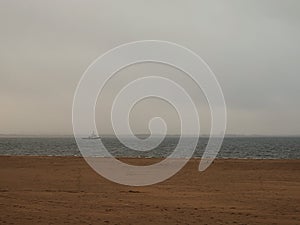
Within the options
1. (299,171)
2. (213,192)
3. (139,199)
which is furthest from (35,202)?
(299,171)

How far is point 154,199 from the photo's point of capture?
685 inches

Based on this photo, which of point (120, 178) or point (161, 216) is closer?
point (161, 216)

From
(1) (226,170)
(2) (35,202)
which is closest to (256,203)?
(2) (35,202)

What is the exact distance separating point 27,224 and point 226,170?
64.5 ft

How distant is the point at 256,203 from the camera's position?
1662 cm

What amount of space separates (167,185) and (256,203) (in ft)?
21.1

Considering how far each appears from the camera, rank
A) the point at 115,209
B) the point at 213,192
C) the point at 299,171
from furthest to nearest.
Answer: the point at 299,171, the point at 213,192, the point at 115,209

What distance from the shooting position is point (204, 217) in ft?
45.2

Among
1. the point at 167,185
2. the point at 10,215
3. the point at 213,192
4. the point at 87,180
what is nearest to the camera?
the point at 10,215

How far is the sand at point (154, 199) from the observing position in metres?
13.5

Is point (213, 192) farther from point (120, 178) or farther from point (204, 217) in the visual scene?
point (120, 178)

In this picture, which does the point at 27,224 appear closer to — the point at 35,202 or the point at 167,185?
the point at 35,202

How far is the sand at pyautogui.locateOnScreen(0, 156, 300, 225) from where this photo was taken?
1346cm

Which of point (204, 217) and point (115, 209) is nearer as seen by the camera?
point (204, 217)
